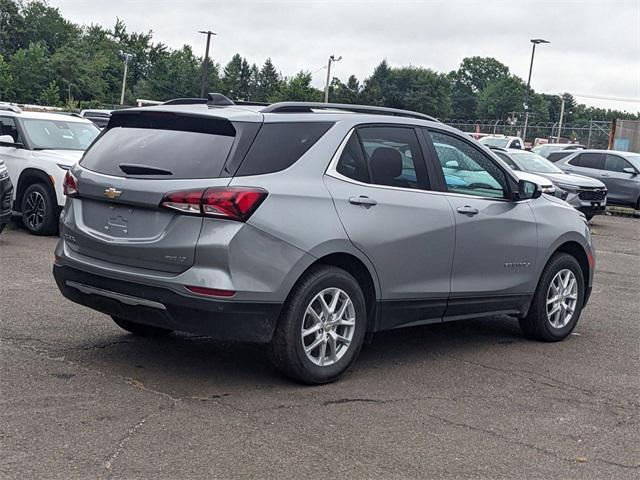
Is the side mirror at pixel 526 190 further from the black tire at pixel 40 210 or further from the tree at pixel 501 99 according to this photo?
the tree at pixel 501 99

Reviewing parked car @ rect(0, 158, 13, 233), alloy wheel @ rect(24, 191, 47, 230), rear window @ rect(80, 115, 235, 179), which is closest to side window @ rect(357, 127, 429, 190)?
rear window @ rect(80, 115, 235, 179)

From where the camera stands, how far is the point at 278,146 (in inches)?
223

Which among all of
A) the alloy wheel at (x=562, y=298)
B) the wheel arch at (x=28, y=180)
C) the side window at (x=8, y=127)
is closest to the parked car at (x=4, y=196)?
the wheel arch at (x=28, y=180)

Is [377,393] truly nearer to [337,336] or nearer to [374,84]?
[337,336]

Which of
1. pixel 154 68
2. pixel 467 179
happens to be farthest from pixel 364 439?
pixel 154 68

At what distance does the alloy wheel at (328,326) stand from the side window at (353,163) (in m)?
0.77

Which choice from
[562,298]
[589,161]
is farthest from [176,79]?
[562,298]

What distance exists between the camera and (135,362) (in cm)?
611

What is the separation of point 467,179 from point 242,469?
130 inches

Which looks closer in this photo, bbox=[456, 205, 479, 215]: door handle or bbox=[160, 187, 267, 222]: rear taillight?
bbox=[160, 187, 267, 222]: rear taillight

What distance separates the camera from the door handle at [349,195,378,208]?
5.86 metres

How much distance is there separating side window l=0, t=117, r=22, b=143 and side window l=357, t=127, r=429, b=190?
839 cm

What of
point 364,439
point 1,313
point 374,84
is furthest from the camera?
point 374,84

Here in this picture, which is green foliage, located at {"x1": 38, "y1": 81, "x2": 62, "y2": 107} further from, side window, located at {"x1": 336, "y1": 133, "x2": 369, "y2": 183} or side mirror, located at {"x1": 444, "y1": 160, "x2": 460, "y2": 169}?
side window, located at {"x1": 336, "y1": 133, "x2": 369, "y2": 183}
